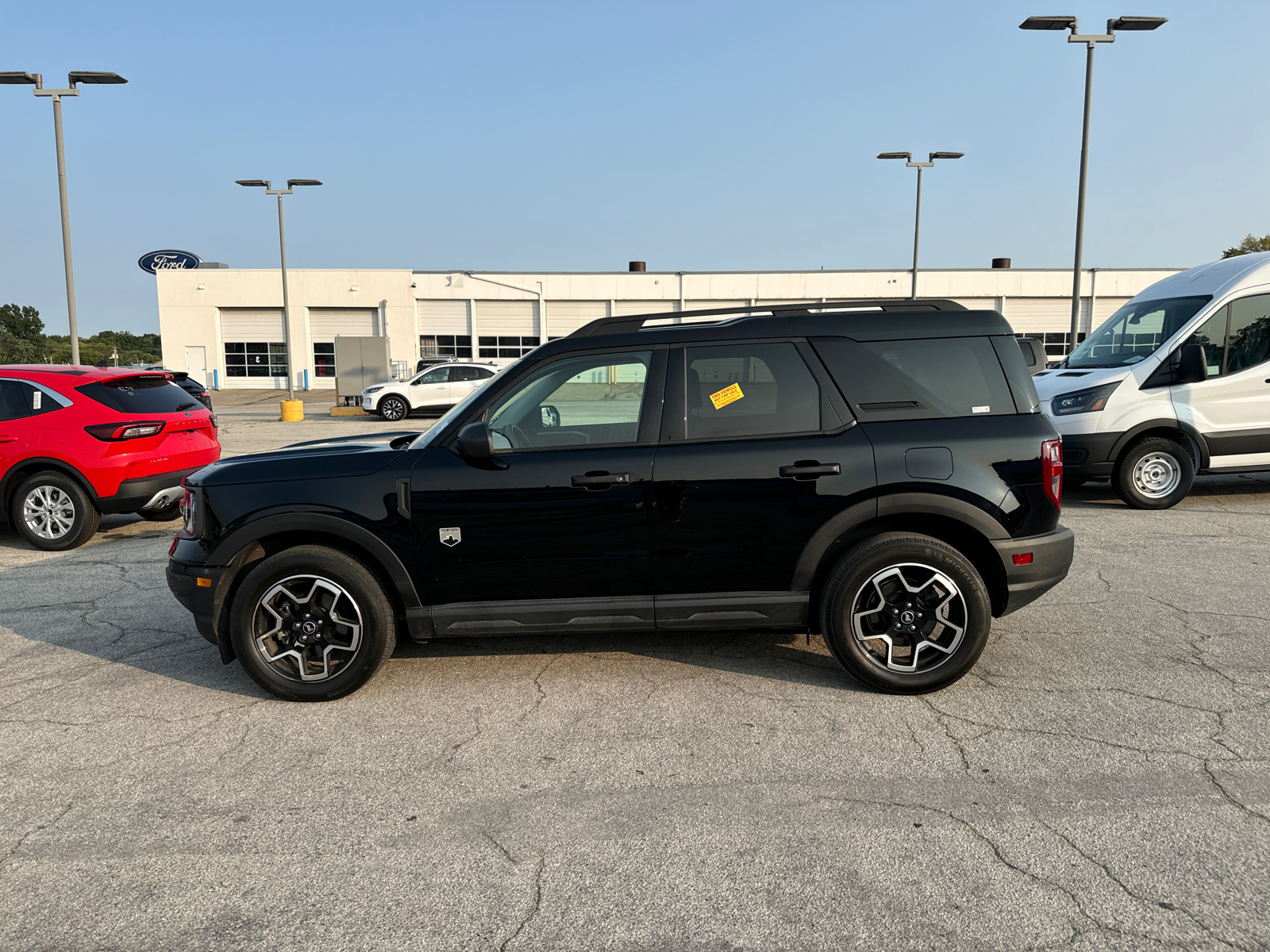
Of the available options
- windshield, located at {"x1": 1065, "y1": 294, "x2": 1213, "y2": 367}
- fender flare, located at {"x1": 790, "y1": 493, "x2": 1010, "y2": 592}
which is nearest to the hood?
fender flare, located at {"x1": 790, "y1": 493, "x2": 1010, "y2": 592}

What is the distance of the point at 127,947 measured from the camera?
8.06ft

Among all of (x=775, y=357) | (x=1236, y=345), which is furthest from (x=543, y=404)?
(x=1236, y=345)

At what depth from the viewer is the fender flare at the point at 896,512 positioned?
4094 millimetres

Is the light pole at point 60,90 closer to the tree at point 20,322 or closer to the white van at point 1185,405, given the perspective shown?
the white van at point 1185,405

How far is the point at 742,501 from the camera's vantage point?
408 centimetres

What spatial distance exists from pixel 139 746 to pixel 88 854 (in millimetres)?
909

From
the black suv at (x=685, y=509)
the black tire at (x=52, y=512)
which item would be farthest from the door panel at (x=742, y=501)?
the black tire at (x=52, y=512)

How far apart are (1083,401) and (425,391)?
1916cm

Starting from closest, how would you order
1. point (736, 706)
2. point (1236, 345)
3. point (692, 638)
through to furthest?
point (736, 706), point (692, 638), point (1236, 345)

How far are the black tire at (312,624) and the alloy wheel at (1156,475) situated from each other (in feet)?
26.4

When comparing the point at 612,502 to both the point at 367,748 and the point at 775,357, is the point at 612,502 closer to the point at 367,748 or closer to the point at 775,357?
the point at 775,357

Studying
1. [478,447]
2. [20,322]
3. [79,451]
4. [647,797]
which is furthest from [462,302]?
[20,322]

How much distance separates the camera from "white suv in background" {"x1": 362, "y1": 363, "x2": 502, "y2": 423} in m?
24.6

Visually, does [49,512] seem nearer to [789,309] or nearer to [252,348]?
[789,309]
